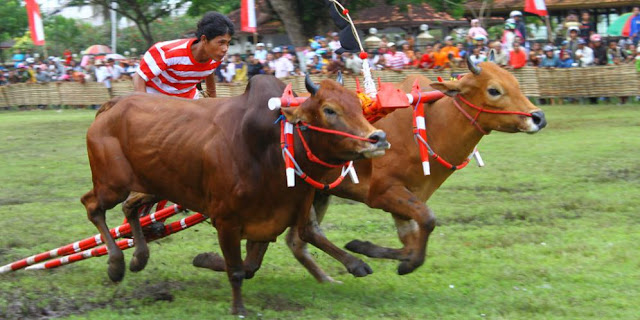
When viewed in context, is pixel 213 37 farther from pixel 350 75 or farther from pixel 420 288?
pixel 350 75

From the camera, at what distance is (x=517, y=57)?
22281 mm

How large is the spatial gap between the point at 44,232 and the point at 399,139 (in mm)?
4359

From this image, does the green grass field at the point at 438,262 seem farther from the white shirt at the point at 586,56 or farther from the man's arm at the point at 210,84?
the white shirt at the point at 586,56

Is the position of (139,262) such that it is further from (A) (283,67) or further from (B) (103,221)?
(A) (283,67)

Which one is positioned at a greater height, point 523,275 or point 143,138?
point 143,138

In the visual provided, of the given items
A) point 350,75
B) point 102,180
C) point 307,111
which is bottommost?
point 350,75

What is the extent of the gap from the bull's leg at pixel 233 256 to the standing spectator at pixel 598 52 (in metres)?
18.4

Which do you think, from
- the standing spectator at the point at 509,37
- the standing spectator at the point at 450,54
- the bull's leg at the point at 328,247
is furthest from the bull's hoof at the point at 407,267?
the standing spectator at the point at 450,54

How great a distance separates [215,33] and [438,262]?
115 inches

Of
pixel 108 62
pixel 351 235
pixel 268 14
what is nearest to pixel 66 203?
pixel 351 235

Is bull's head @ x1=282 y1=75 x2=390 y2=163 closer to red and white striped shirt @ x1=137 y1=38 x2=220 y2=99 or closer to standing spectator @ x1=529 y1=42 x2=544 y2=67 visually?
red and white striped shirt @ x1=137 y1=38 x2=220 y2=99

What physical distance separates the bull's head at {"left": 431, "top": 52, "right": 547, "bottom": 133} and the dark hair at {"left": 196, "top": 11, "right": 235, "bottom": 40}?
6.27ft

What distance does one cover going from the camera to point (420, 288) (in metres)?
6.97

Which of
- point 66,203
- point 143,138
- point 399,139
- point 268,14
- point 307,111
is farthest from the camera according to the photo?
point 268,14
